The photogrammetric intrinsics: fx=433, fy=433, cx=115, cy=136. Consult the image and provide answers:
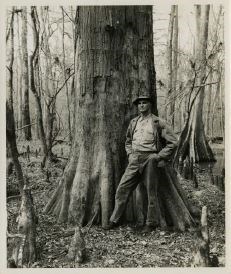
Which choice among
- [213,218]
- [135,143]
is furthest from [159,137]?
[213,218]

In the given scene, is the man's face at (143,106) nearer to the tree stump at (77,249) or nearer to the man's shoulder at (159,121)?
the man's shoulder at (159,121)

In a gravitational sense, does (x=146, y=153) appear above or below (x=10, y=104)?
below

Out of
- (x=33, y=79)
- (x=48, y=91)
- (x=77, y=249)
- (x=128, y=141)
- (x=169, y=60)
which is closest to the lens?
(x=77, y=249)

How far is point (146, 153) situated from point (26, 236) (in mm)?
2222

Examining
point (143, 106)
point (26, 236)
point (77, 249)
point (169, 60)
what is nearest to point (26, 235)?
point (26, 236)

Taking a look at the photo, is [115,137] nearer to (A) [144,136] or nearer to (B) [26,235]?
(A) [144,136]

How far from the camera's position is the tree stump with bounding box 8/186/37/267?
6562 millimetres

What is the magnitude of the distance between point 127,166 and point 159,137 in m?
0.68

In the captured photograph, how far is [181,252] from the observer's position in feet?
22.0

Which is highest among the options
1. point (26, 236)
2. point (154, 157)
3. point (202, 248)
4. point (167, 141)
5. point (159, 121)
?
point (159, 121)

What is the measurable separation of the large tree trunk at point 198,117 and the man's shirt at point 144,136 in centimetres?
84

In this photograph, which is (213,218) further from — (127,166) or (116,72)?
(116,72)

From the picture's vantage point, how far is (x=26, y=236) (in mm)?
6578

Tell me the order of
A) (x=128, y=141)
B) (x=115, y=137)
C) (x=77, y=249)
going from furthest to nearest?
1. (x=115, y=137)
2. (x=128, y=141)
3. (x=77, y=249)
